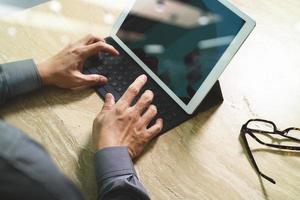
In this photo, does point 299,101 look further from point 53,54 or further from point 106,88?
point 53,54

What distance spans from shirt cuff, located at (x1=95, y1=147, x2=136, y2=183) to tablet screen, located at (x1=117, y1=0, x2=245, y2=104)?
0.66 ft

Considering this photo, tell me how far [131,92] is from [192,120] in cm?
16

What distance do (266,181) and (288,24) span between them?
0.53 m

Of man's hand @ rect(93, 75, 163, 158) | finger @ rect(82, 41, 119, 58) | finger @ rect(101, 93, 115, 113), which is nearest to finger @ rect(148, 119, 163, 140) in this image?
man's hand @ rect(93, 75, 163, 158)

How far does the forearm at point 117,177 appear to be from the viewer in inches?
28.2

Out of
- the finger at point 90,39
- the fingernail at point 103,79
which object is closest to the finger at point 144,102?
the fingernail at point 103,79

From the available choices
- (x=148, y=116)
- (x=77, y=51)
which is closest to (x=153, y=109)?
(x=148, y=116)

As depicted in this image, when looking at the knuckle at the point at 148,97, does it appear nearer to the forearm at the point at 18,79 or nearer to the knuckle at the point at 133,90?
the knuckle at the point at 133,90

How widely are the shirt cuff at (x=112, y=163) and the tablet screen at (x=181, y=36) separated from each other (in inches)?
8.0

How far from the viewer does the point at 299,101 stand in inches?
36.9

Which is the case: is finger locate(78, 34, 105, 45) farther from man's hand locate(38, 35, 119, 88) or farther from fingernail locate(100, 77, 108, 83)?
fingernail locate(100, 77, 108, 83)

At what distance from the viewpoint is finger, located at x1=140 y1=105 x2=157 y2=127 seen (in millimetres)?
846

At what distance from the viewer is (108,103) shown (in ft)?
2.85

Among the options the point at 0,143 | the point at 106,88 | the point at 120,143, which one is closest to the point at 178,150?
the point at 120,143
